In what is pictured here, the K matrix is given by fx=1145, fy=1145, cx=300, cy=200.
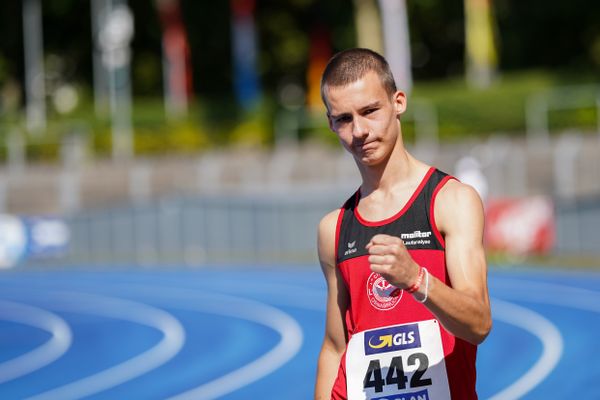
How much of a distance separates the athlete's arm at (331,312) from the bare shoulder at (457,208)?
1.75 ft

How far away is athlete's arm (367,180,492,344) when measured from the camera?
11.5 ft

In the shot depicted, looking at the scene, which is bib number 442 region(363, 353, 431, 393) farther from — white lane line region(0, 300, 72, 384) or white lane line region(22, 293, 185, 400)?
white lane line region(0, 300, 72, 384)

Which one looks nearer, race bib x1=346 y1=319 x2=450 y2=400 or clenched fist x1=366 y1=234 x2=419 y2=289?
clenched fist x1=366 y1=234 x2=419 y2=289

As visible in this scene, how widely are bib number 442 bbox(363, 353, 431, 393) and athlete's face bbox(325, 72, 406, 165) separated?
781 mm

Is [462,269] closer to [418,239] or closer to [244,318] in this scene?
[418,239]

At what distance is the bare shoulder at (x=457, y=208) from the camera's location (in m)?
3.96

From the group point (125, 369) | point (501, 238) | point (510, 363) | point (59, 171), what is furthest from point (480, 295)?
point (59, 171)

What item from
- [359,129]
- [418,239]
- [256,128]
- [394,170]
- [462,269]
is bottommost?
[462,269]

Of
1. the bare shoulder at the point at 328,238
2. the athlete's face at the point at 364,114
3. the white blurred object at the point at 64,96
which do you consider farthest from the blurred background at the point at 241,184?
the athlete's face at the point at 364,114

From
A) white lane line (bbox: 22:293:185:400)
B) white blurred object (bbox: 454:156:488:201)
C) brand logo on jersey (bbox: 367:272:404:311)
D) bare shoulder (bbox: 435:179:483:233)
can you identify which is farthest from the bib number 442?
white blurred object (bbox: 454:156:488:201)

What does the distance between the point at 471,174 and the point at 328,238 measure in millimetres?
17323

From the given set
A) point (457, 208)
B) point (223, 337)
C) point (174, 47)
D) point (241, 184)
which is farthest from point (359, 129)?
point (174, 47)

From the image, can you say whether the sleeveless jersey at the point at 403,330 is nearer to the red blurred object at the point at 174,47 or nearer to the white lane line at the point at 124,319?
the white lane line at the point at 124,319

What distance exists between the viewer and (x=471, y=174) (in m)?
21.5
